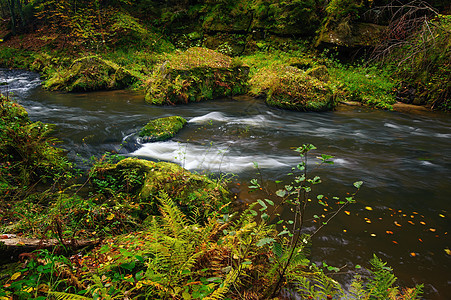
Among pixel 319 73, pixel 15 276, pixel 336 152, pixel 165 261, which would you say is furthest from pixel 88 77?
pixel 165 261

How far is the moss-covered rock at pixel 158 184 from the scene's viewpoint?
3.59 meters

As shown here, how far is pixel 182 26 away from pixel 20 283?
70.7ft

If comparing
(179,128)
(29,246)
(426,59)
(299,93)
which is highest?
(426,59)

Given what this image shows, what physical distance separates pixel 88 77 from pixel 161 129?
8027 millimetres

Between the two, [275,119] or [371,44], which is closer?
[275,119]

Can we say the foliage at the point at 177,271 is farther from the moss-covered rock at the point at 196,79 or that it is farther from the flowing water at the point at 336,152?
the moss-covered rock at the point at 196,79

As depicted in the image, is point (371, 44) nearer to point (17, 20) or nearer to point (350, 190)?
point (350, 190)

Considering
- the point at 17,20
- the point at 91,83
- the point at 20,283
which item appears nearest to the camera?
Answer: the point at 20,283

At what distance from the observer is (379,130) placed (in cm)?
827

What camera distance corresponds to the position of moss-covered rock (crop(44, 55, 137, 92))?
488 inches

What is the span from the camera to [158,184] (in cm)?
366

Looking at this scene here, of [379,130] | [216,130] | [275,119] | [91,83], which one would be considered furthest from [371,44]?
[91,83]

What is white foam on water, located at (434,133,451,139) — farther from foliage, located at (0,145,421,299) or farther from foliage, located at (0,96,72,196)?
foliage, located at (0,96,72,196)

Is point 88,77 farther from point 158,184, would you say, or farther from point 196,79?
point 158,184
